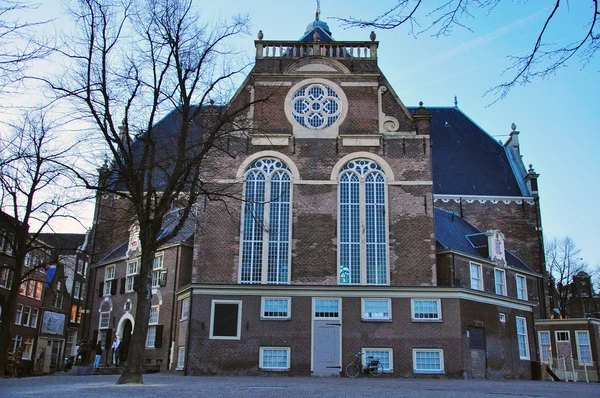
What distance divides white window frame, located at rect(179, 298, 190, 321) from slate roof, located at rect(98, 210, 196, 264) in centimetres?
407

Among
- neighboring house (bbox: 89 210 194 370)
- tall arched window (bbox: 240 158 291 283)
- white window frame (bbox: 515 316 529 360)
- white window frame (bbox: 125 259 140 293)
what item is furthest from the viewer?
white window frame (bbox: 125 259 140 293)

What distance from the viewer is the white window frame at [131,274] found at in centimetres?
3347

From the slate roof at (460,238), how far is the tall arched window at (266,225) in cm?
804

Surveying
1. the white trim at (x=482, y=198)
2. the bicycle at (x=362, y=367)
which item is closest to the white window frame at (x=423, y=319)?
the bicycle at (x=362, y=367)

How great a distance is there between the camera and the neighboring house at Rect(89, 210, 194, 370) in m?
29.9

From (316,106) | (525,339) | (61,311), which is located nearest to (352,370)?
(525,339)

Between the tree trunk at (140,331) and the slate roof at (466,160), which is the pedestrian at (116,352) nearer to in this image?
the tree trunk at (140,331)

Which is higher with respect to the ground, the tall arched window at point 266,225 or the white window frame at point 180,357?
the tall arched window at point 266,225

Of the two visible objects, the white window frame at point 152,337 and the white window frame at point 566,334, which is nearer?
the white window frame at point 152,337

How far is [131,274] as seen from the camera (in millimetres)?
33750

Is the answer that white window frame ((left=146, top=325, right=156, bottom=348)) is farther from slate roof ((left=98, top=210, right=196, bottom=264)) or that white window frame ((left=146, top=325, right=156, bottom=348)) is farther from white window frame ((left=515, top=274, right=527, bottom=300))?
white window frame ((left=515, top=274, right=527, bottom=300))

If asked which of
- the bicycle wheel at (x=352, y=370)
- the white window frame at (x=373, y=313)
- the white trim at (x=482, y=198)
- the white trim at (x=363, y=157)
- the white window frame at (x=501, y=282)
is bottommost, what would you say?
the bicycle wheel at (x=352, y=370)

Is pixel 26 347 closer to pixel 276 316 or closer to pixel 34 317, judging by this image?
pixel 34 317

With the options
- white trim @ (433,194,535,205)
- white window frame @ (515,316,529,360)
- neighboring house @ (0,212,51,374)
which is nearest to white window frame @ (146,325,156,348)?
neighboring house @ (0,212,51,374)
